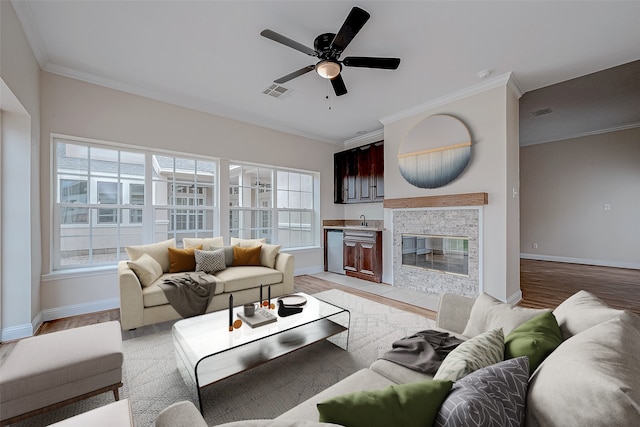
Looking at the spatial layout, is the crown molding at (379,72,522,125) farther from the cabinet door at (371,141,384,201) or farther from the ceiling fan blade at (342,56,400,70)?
the ceiling fan blade at (342,56,400,70)

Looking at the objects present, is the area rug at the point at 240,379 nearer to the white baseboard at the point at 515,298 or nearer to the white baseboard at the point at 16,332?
the white baseboard at the point at 16,332

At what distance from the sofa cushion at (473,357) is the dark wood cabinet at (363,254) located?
3560 millimetres

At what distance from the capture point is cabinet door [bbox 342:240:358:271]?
16.6ft

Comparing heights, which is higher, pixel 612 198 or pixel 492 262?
pixel 612 198

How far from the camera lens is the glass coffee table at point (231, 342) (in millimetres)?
1690

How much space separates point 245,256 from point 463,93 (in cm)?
383

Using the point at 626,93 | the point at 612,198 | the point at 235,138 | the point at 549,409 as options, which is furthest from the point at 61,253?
the point at 612,198

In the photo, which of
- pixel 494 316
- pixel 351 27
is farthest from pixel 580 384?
pixel 351 27

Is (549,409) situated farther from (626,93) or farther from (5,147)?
(626,93)

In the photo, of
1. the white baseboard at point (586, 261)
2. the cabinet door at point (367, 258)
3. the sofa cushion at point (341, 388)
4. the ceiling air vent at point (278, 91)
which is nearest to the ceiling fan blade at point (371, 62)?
the ceiling air vent at point (278, 91)

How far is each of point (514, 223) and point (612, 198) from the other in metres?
4.44

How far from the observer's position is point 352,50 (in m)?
2.78

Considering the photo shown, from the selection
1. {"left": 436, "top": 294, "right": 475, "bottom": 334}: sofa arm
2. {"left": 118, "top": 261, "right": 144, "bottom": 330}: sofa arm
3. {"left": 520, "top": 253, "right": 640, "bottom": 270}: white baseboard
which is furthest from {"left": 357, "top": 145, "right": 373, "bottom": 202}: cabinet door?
{"left": 520, "top": 253, "right": 640, "bottom": 270}: white baseboard

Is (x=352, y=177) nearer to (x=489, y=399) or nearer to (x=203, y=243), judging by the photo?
(x=203, y=243)
